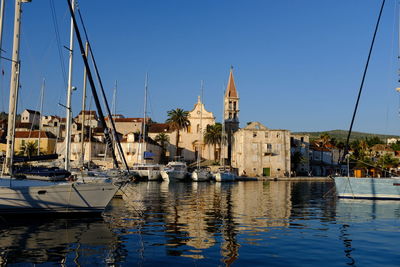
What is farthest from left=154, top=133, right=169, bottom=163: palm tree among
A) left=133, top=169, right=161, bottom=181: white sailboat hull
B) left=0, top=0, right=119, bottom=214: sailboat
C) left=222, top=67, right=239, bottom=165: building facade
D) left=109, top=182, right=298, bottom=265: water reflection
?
left=0, top=0, right=119, bottom=214: sailboat

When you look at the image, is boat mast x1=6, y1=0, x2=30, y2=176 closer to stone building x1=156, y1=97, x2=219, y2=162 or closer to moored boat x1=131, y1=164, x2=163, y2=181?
moored boat x1=131, y1=164, x2=163, y2=181

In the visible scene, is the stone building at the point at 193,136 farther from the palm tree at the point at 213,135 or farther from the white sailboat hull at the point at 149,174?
the white sailboat hull at the point at 149,174

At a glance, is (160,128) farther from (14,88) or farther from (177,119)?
(14,88)

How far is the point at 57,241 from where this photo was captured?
14.5m

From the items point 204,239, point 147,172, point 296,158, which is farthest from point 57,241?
point 296,158

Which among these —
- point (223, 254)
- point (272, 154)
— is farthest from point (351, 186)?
point (272, 154)

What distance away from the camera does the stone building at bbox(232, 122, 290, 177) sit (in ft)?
277

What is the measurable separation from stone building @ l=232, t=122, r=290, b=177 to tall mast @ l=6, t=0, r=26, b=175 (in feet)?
216

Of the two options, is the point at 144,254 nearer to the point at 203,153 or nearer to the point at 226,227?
the point at 226,227

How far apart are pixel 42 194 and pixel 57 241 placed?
5.30 m

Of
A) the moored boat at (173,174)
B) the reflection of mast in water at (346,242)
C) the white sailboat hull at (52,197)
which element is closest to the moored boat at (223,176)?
the moored boat at (173,174)

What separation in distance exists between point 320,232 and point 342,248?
3.18 metres

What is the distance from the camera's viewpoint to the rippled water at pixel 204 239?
12.0 metres

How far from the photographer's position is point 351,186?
34.1 metres
